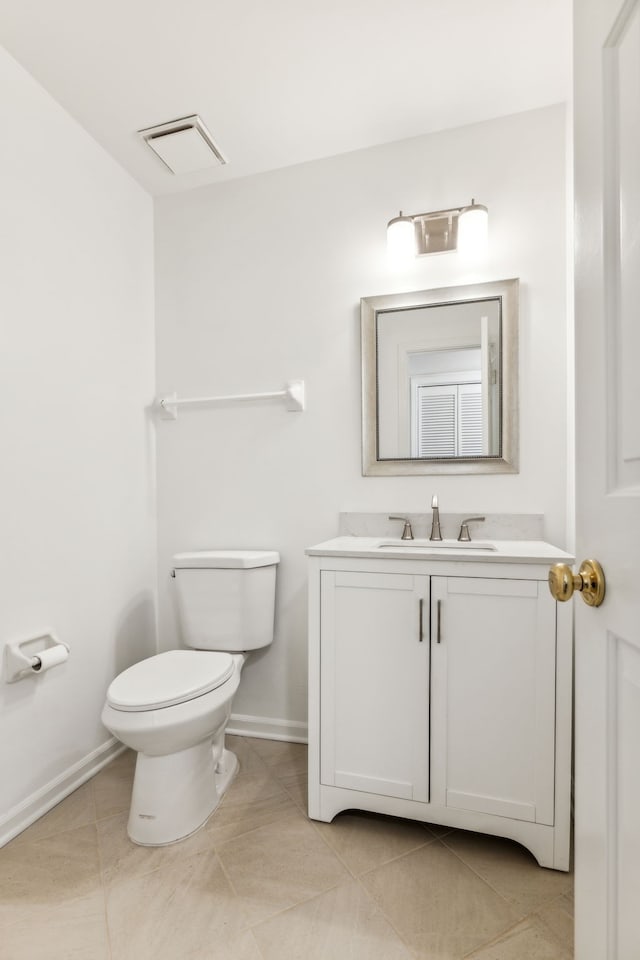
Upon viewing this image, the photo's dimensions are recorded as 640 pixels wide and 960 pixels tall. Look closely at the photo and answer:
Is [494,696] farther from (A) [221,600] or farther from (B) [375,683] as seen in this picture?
(A) [221,600]

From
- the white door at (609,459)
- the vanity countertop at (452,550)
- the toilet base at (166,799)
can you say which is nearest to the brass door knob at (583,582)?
the white door at (609,459)

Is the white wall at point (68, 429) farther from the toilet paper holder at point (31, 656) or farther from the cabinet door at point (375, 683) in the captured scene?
the cabinet door at point (375, 683)

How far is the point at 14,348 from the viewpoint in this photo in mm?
1608

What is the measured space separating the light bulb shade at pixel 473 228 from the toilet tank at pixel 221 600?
4.55ft

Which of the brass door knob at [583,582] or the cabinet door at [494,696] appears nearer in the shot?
the brass door knob at [583,582]

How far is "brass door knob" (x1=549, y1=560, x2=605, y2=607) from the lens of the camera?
2.15ft

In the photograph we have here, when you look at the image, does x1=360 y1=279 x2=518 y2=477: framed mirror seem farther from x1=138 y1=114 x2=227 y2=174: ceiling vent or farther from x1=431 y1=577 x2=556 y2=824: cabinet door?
x1=138 y1=114 x2=227 y2=174: ceiling vent

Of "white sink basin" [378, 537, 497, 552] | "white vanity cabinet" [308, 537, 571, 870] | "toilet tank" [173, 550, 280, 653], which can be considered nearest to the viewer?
"white vanity cabinet" [308, 537, 571, 870]

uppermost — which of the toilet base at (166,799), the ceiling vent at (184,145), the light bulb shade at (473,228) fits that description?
the ceiling vent at (184,145)

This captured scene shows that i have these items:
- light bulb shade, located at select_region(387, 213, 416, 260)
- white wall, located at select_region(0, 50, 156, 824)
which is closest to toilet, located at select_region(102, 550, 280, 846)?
white wall, located at select_region(0, 50, 156, 824)

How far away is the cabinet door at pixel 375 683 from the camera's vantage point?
1.50 meters

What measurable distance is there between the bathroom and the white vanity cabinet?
49cm

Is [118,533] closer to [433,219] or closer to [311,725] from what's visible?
[311,725]

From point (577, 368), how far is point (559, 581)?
309 millimetres
